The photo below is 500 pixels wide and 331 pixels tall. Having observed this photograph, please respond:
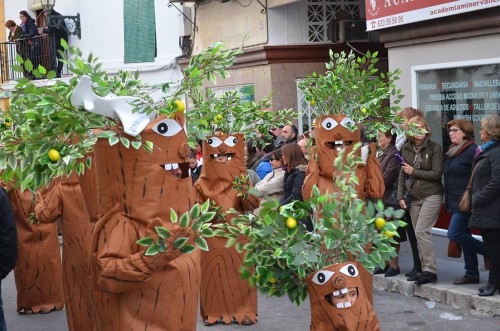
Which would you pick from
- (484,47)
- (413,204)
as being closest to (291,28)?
(484,47)

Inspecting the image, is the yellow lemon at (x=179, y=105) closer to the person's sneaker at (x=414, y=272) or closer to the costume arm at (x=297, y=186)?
the costume arm at (x=297, y=186)

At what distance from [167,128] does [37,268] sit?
5.30 meters

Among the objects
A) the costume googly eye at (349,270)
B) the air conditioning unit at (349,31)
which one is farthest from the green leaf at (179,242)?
the air conditioning unit at (349,31)

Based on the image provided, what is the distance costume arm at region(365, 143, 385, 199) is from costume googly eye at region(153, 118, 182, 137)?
3.18 metres

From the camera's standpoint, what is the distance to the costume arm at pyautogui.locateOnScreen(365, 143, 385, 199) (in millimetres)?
9125

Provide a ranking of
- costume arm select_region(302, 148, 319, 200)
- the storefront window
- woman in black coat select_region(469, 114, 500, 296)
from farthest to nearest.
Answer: the storefront window, woman in black coat select_region(469, 114, 500, 296), costume arm select_region(302, 148, 319, 200)

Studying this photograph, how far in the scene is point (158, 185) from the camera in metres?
6.31

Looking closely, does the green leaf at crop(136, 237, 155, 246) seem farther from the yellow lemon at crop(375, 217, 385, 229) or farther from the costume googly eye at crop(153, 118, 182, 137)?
the yellow lemon at crop(375, 217, 385, 229)

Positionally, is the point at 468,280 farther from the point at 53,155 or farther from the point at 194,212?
the point at 53,155

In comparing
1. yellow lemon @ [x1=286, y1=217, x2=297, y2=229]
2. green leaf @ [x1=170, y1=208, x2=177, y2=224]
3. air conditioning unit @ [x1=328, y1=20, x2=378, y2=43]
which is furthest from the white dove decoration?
air conditioning unit @ [x1=328, y1=20, x2=378, y2=43]

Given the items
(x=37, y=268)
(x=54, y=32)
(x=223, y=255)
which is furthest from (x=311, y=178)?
(x=54, y=32)

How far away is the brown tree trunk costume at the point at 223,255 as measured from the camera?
9719mm

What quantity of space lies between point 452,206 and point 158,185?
495 centimetres

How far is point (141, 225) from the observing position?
6324mm
